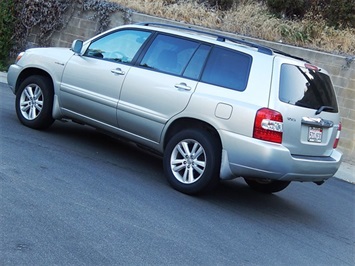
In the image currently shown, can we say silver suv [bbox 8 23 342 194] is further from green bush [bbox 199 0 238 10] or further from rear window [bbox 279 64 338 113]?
green bush [bbox 199 0 238 10]

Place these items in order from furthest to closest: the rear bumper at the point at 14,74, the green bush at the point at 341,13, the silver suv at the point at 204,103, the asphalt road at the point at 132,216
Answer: the green bush at the point at 341,13, the rear bumper at the point at 14,74, the silver suv at the point at 204,103, the asphalt road at the point at 132,216

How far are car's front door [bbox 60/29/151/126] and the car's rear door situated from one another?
6.46 feet

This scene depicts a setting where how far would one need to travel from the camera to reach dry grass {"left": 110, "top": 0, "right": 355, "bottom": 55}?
1295 cm

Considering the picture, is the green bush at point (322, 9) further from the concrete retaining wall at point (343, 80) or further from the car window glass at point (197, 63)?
the car window glass at point (197, 63)

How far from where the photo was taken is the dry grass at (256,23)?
1295 cm

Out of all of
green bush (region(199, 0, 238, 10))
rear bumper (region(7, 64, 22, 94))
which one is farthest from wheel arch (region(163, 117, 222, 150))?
green bush (region(199, 0, 238, 10))

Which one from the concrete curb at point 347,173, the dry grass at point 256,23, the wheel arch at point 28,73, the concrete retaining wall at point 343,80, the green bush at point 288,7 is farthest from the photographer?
the green bush at point 288,7

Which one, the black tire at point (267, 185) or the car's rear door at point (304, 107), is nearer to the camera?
the car's rear door at point (304, 107)

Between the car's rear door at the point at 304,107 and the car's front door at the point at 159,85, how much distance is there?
3.23 ft

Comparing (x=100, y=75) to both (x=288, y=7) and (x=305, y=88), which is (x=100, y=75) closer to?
(x=305, y=88)

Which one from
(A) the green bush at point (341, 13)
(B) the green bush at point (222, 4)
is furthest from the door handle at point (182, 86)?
(B) the green bush at point (222, 4)

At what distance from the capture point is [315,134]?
657 cm

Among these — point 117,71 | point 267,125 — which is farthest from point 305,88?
point 117,71

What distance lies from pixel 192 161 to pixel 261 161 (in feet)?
2.77
